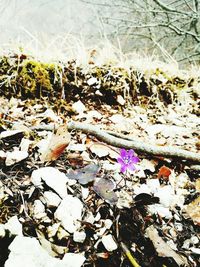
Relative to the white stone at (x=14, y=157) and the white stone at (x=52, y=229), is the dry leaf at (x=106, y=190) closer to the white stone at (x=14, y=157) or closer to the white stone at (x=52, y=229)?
the white stone at (x=52, y=229)

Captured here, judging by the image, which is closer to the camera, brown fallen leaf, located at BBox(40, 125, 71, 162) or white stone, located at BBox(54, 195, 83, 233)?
white stone, located at BBox(54, 195, 83, 233)

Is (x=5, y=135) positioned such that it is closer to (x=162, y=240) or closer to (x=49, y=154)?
(x=49, y=154)

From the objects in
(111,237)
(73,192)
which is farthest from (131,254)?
(73,192)

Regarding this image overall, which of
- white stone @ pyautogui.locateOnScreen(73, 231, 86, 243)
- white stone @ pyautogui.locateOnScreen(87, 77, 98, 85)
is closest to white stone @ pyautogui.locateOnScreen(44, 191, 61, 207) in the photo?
white stone @ pyautogui.locateOnScreen(73, 231, 86, 243)

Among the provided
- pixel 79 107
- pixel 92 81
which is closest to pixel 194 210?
pixel 79 107

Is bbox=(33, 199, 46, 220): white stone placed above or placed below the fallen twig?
below

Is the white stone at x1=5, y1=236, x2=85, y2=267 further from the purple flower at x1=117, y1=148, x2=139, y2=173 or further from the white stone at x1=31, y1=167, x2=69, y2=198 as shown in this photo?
the purple flower at x1=117, y1=148, x2=139, y2=173

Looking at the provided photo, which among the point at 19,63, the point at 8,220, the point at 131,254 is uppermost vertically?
the point at 19,63

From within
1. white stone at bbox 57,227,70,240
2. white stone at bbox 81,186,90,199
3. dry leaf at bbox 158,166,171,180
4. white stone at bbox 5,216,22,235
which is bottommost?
white stone at bbox 57,227,70,240
